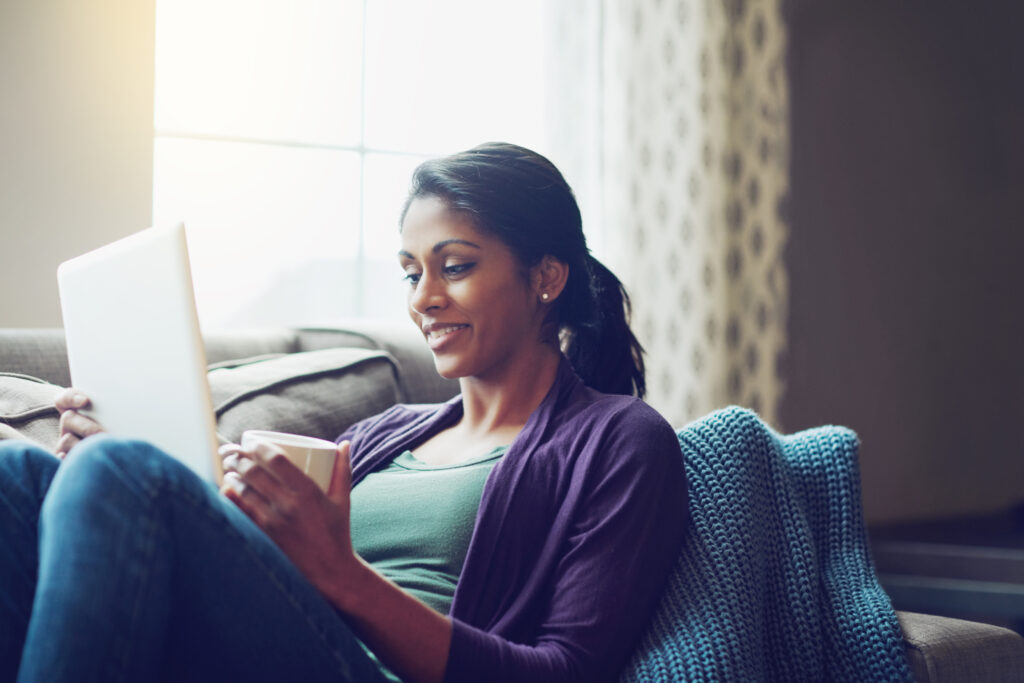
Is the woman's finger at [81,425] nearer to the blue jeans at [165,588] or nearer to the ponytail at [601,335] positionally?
the blue jeans at [165,588]

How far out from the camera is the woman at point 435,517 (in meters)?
0.81

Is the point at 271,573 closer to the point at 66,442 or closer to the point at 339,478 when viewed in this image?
the point at 339,478

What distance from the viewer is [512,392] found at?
1347 mm

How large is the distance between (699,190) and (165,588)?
254 cm

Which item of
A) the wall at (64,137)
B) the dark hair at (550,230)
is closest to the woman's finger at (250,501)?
the dark hair at (550,230)

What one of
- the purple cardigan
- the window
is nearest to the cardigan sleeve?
the purple cardigan

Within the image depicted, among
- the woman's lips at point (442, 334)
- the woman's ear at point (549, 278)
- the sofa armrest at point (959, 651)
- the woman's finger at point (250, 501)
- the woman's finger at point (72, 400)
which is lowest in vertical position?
the sofa armrest at point (959, 651)

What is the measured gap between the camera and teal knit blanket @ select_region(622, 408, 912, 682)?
1.03m

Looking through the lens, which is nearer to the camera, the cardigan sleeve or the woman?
the woman

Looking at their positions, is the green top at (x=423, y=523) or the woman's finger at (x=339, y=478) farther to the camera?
the green top at (x=423, y=523)

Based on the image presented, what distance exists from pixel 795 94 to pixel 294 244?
1.91 metres

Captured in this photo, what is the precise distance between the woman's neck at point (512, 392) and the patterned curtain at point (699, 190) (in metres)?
1.66

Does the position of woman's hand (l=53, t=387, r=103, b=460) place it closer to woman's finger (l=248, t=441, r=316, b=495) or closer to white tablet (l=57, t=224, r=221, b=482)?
white tablet (l=57, t=224, r=221, b=482)

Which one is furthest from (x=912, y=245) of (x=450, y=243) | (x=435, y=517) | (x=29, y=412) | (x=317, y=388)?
(x=29, y=412)
